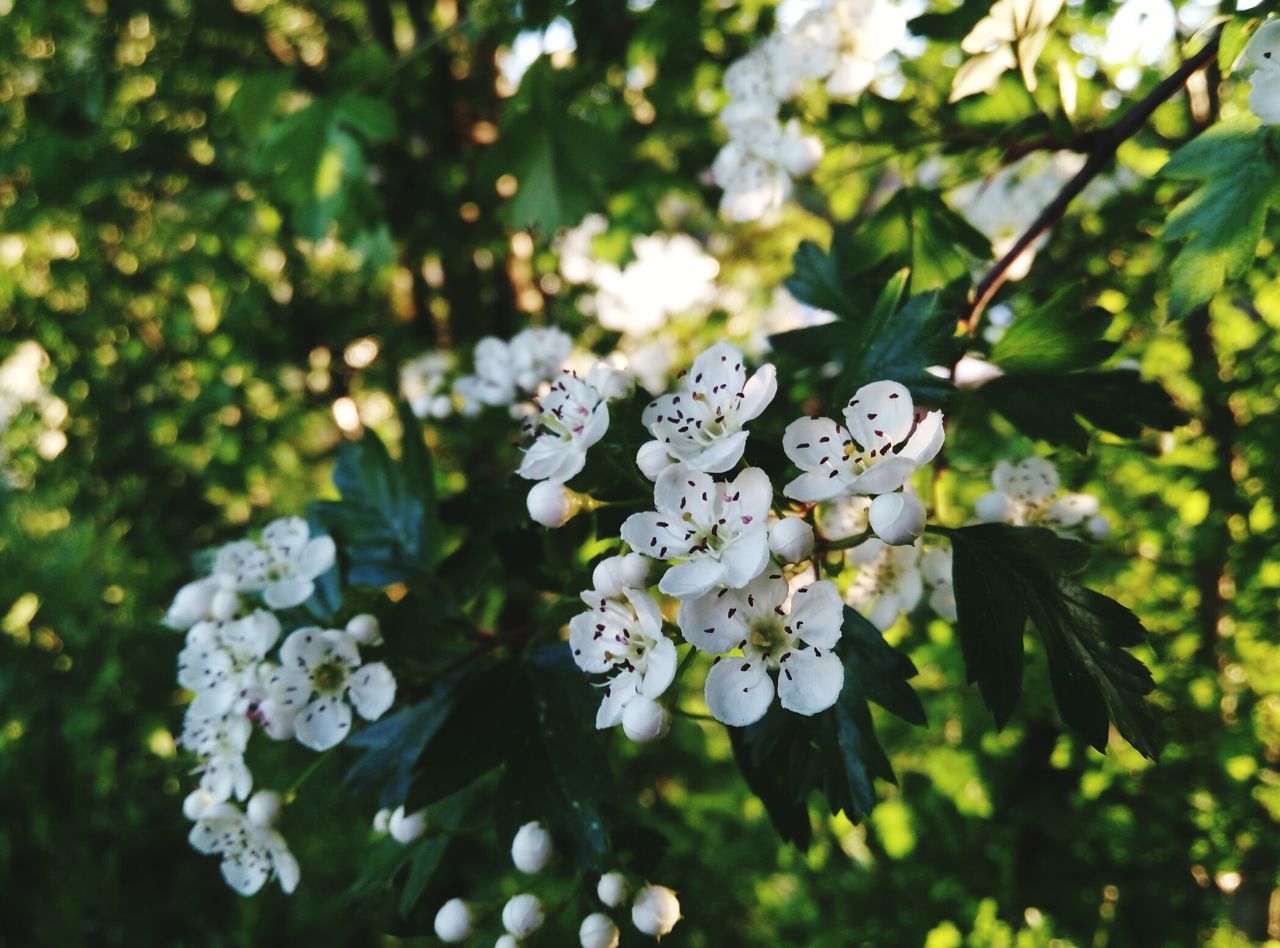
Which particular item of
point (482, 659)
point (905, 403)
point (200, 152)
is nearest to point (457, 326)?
point (200, 152)

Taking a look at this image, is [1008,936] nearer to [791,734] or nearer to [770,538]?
[791,734]

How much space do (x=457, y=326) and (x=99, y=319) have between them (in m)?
0.86

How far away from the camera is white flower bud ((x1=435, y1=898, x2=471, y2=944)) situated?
0.98 meters

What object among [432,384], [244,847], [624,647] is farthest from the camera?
[432,384]

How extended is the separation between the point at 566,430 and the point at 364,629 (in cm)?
30

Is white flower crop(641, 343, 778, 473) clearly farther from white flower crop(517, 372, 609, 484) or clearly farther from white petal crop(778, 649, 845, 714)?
white petal crop(778, 649, 845, 714)

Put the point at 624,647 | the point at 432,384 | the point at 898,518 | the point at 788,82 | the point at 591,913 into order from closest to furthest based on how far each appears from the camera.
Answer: the point at 898,518
the point at 624,647
the point at 591,913
the point at 788,82
the point at 432,384

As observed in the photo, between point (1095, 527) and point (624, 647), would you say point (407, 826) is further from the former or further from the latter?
point (1095, 527)

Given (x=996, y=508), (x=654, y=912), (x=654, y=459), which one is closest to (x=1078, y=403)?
(x=996, y=508)

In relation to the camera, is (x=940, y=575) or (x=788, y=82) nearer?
(x=940, y=575)

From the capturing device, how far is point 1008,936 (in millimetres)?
1501

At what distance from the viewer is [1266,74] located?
779 mm

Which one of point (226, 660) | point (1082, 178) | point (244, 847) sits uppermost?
point (1082, 178)

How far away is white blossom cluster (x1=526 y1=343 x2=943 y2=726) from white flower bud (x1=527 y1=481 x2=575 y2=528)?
96mm
